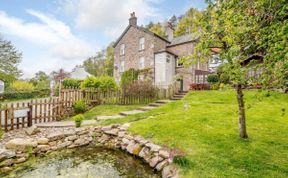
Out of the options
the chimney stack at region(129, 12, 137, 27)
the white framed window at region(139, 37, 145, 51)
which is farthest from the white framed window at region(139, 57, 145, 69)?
the chimney stack at region(129, 12, 137, 27)

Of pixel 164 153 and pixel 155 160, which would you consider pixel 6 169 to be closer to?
pixel 155 160

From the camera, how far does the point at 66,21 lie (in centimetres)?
1448

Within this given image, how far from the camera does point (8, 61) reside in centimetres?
2964

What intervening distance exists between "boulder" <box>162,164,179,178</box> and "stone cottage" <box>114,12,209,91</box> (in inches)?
558

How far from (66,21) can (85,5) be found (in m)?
2.47

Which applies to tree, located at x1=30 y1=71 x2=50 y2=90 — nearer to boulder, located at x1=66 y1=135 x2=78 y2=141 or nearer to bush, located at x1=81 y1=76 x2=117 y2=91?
bush, located at x1=81 y1=76 x2=117 y2=91

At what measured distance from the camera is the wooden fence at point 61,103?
872 centimetres

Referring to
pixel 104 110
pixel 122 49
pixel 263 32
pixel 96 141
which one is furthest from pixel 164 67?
pixel 263 32

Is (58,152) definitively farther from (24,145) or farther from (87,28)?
(87,28)

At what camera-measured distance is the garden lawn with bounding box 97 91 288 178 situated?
423 centimetres

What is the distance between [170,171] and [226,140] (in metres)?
2.17

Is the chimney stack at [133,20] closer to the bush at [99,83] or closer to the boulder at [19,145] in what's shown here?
the bush at [99,83]

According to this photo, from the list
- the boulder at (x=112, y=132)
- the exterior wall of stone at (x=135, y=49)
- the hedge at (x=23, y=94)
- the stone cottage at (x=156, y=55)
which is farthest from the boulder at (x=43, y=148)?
the hedge at (x=23, y=94)

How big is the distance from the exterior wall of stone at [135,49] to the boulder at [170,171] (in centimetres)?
1809
